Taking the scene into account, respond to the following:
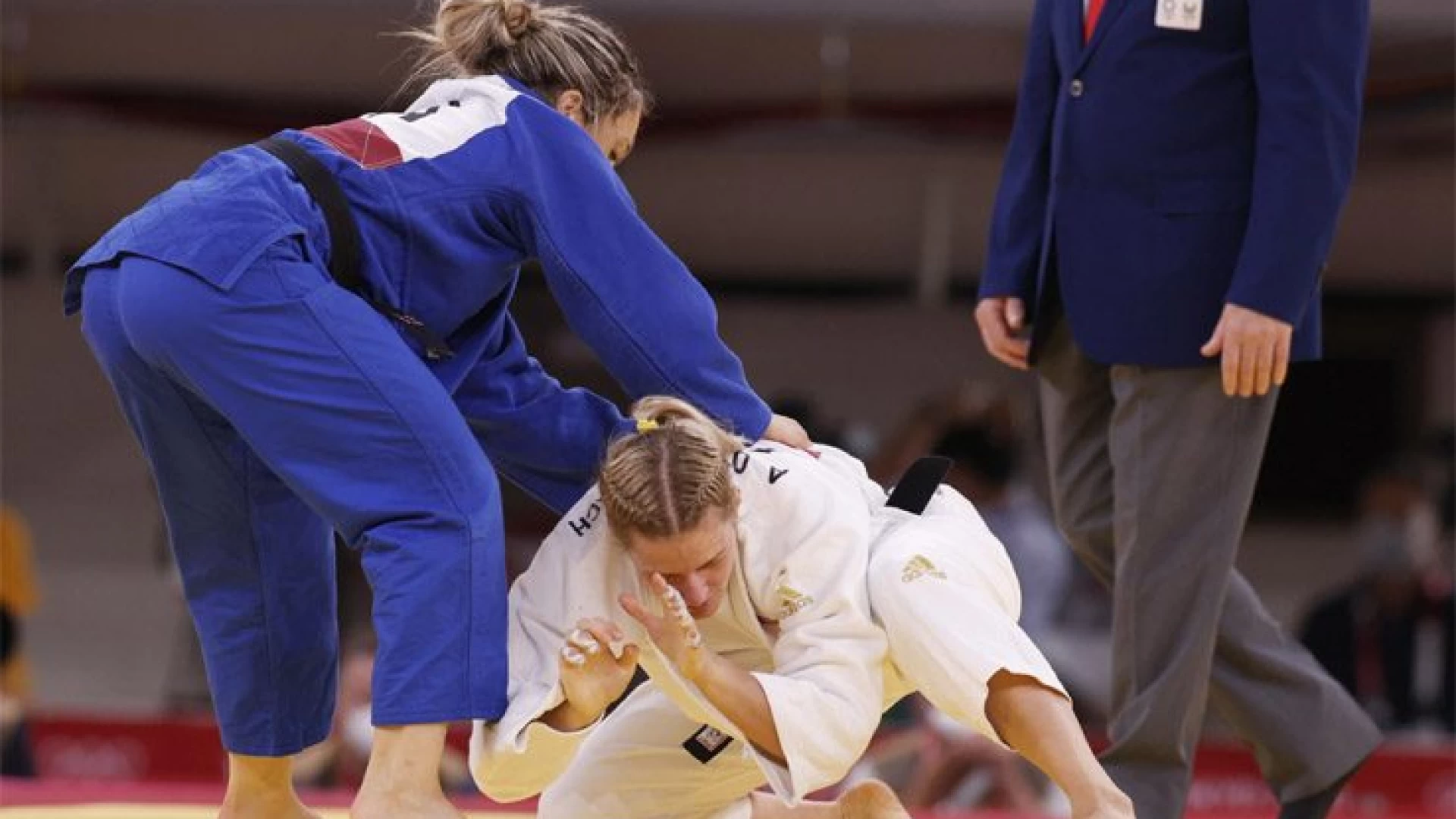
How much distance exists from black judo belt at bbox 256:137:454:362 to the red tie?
1086mm

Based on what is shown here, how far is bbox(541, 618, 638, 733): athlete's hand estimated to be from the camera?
245 cm

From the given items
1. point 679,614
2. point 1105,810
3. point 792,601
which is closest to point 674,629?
point 679,614

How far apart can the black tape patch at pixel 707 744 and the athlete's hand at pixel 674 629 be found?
389 millimetres

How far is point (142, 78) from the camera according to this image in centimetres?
731

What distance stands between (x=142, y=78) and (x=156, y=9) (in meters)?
1.29

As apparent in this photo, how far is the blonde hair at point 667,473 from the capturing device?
252 centimetres

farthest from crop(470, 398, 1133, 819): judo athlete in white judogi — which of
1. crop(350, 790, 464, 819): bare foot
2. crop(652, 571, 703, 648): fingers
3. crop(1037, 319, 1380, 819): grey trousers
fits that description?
crop(1037, 319, 1380, 819): grey trousers

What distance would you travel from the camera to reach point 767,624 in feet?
8.78

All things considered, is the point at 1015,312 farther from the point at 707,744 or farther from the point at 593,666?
the point at 593,666

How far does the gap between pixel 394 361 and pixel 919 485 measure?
0.72m

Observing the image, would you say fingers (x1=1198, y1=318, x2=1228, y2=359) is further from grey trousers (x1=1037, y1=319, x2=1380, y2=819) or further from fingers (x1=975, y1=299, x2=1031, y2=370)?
fingers (x1=975, y1=299, x2=1031, y2=370)

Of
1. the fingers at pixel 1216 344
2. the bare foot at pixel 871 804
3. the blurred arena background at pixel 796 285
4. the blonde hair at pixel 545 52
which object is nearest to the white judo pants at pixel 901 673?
the bare foot at pixel 871 804

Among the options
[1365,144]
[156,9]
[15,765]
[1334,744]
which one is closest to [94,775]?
[15,765]

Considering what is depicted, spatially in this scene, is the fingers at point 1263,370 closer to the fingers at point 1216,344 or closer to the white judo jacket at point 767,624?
the fingers at point 1216,344
